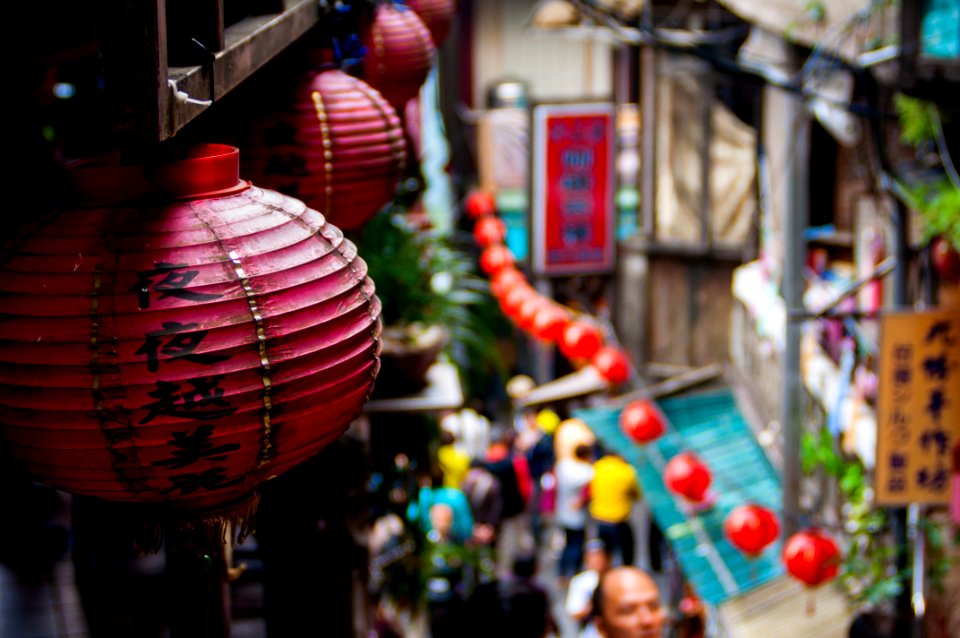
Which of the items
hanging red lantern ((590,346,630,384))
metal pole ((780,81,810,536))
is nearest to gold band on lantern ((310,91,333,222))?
metal pole ((780,81,810,536))

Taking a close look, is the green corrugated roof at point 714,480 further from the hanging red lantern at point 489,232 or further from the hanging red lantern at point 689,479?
the hanging red lantern at point 489,232

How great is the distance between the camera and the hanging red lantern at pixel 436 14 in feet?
23.5

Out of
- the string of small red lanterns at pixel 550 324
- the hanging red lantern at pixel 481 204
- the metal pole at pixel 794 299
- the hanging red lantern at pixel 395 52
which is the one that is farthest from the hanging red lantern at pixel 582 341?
the hanging red lantern at pixel 395 52

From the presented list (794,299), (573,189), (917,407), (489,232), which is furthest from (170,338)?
(489,232)

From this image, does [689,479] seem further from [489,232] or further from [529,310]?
[489,232]

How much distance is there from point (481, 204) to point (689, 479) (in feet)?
31.3

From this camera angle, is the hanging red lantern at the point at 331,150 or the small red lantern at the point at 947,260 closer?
the hanging red lantern at the point at 331,150

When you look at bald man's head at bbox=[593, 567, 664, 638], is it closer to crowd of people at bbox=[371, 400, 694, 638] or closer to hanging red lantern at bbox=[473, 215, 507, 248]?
crowd of people at bbox=[371, 400, 694, 638]

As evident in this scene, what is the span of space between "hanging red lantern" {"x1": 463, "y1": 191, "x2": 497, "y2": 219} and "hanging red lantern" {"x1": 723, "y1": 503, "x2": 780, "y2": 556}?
35.4 ft

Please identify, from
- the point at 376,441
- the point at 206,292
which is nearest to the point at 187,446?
the point at 206,292

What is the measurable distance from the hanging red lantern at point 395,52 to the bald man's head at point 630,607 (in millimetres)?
3184

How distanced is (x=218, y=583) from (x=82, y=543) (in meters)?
2.78

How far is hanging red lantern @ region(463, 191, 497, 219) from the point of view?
65.3ft

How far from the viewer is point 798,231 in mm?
10461
